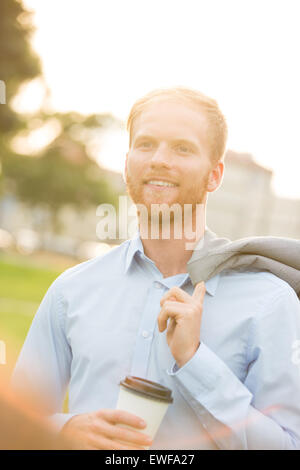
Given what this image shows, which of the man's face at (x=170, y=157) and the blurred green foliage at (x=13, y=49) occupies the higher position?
the blurred green foliage at (x=13, y=49)

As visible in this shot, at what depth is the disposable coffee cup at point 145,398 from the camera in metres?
1.42

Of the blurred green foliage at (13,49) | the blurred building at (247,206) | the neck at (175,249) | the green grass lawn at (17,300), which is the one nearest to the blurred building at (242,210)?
the blurred building at (247,206)

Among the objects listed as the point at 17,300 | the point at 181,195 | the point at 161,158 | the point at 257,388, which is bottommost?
the point at 17,300

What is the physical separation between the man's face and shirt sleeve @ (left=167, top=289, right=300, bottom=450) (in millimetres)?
568

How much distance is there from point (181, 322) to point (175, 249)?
22.3 inches

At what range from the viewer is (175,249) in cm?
209

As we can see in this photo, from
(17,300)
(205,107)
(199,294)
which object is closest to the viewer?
(199,294)

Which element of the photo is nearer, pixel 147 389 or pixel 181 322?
pixel 147 389

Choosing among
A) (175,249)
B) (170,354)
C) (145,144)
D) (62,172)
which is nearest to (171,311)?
(170,354)

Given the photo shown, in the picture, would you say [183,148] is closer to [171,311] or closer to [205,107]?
[205,107]

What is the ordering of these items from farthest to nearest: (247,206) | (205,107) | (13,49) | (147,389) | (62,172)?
(247,206) < (62,172) < (13,49) < (205,107) < (147,389)

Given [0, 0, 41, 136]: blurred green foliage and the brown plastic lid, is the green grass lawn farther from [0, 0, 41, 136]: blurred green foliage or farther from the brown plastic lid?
[0, 0, 41, 136]: blurred green foliage

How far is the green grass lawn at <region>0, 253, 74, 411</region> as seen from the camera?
9.81 m

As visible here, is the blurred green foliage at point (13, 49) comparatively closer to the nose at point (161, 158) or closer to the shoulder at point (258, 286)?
the nose at point (161, 158)
